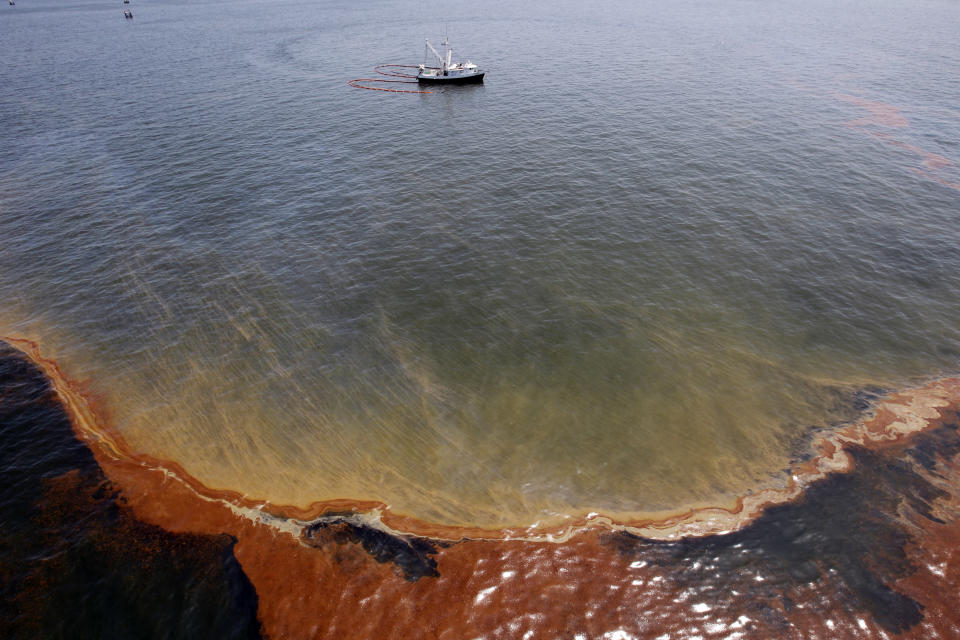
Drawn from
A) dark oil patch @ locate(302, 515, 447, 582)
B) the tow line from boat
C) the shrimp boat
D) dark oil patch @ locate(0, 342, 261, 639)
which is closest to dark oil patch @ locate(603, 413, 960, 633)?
dark oil patch @ locate(302, 515, 447, 582)

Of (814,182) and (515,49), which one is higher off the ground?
(515,49)

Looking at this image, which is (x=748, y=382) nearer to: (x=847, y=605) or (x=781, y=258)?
(x=847, y=605)

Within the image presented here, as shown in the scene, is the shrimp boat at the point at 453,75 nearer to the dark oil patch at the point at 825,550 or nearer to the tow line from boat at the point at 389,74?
the tow line from boat at the point at 389,74

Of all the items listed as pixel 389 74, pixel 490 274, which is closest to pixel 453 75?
pixel 389 74

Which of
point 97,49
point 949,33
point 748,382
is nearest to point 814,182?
point 748,382

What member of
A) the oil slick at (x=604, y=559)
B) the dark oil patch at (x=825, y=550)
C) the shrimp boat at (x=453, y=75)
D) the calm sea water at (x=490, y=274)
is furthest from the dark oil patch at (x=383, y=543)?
the shrimp boat at (x=453, y=75)

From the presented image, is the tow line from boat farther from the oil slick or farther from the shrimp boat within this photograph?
the oil slick

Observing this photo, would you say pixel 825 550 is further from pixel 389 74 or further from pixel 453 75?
pixel 389 74
